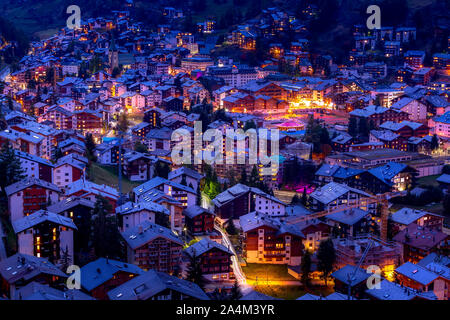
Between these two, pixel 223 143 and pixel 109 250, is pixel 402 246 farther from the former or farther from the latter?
pixel 223 143

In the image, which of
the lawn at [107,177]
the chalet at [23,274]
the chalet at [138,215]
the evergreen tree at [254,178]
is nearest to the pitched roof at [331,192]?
the evergreen tree at [254,178]

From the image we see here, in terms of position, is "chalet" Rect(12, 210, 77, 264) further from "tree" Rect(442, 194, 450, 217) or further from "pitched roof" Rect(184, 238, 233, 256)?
"tree" Rect(442, 194, 450, 217)

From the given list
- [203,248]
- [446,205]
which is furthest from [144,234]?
[446,205]

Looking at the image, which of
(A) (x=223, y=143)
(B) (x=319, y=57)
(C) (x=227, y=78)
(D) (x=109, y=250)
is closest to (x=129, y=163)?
(A) (x=223, y=143)

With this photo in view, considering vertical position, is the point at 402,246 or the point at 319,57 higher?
the point at 319,57

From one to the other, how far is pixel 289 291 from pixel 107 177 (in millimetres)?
6403

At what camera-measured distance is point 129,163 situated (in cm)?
1455

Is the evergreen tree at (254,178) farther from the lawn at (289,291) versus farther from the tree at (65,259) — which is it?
the tree at (65,259)

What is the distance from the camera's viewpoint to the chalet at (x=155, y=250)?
9062 millimetres

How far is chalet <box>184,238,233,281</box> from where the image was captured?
9.20 meters

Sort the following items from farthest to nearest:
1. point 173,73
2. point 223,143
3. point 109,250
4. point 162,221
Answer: point 173,73 → point 223,143 → point 162,221 → point 109,250

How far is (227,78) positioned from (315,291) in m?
17.9

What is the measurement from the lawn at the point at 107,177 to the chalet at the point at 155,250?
419 centimetres

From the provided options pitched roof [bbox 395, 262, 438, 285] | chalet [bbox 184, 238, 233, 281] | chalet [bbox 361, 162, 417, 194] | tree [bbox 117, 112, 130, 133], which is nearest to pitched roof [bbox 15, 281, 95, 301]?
chalet [bbox 184, 238, 233, 281]
